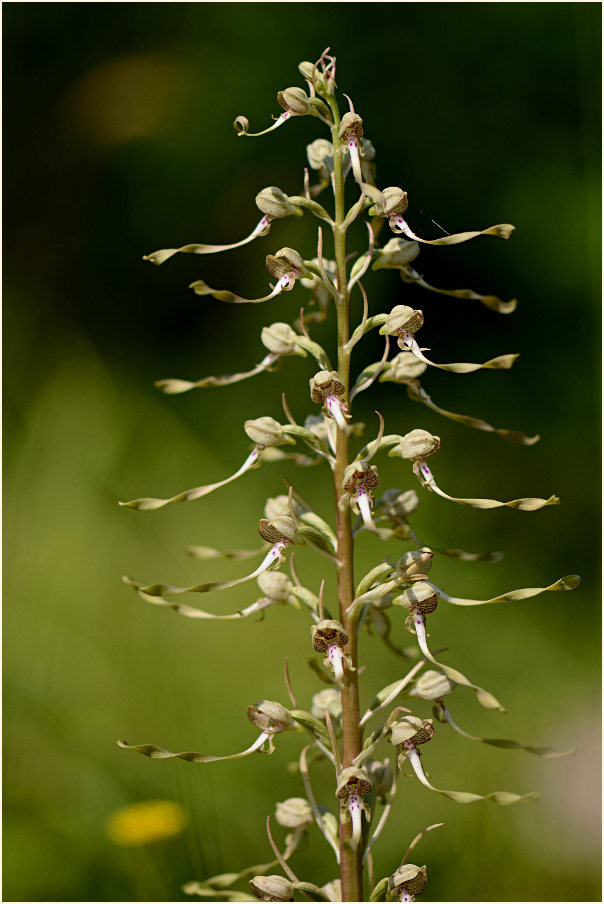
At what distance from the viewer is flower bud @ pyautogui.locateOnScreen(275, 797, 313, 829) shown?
1.00 meters

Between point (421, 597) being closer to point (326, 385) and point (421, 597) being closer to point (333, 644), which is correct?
point (333, 644)

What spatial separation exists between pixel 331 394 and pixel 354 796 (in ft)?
1.31

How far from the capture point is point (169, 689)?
2.09 m

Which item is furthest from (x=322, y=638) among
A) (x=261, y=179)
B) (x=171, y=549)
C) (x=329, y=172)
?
(x=261, y=179)

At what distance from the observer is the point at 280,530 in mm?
930

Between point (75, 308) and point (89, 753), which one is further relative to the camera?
point (75, 308)

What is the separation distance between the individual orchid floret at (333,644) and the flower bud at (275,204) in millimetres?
446

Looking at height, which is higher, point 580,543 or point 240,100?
point 240,100

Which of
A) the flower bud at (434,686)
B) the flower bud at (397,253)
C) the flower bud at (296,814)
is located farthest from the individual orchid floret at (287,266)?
the flower bud at (296,814)

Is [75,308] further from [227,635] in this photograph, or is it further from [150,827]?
[150,827]

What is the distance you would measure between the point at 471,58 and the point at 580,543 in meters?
1.66

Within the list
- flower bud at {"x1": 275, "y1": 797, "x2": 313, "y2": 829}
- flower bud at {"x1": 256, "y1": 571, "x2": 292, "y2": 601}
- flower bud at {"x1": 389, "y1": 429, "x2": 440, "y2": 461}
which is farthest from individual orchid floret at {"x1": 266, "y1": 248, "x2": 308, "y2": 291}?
flower bud at {"x1": 275, "y1": 797, "x2": 313, "y2": 829}

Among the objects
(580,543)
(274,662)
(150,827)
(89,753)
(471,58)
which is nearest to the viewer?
(150,827)

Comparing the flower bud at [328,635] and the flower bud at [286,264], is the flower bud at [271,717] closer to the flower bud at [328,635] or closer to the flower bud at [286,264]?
the flower bud at [328,635]
